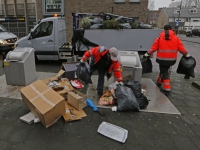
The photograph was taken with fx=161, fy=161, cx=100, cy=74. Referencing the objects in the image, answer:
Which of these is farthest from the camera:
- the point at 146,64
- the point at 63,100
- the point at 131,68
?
the point at 146,64

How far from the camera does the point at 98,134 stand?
9.13ft

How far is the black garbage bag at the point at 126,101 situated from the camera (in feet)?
11.2

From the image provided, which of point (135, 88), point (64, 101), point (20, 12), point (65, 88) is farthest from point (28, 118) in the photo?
point (20, 12)

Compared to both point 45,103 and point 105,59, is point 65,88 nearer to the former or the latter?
point 45,103

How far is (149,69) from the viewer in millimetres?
4828

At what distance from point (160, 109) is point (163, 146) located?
3.93 feet

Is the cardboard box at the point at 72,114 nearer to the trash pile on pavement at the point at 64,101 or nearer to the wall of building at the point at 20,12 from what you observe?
the trash pile on pavement at the point at 64,101

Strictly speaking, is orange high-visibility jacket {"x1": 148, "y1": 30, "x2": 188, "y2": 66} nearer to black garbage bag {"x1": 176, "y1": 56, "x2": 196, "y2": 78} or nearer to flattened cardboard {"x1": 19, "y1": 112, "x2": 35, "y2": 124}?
black garbage bag {"x1": 176, "y1": 56, "x2": 196, "y2": 78}

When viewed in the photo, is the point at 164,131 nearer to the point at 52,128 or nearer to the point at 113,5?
the point at 52,128

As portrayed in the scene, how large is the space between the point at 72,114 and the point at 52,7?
13757 millimetres

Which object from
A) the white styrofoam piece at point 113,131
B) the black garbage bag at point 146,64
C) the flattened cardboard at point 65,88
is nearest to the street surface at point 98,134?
the white styrofoam piece at point 113,131

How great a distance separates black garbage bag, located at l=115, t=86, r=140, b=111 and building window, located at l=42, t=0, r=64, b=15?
42.8ft

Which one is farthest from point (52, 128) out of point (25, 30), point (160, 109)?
point (25, 30)

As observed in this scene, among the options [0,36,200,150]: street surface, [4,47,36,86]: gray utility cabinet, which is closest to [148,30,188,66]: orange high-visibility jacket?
[0,36,200,150]: street surface
